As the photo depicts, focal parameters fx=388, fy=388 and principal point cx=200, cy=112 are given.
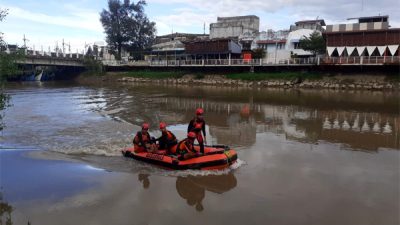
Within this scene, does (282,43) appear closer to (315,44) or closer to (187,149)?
(315,44)

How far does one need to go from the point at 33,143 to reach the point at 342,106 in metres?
24.2

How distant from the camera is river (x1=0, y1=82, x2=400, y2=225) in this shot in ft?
33.2

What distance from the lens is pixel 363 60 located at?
158 feet

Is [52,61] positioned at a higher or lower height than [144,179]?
higher

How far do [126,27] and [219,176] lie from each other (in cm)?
7229

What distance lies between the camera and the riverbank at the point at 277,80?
47375mm

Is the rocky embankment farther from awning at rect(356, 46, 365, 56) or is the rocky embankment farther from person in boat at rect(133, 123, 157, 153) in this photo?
person in boat at rect(133, 123, 157, 153)

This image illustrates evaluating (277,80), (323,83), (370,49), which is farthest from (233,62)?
(370,49)

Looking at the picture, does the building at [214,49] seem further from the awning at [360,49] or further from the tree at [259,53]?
the awning at [360,49]

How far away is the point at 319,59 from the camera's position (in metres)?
51.8

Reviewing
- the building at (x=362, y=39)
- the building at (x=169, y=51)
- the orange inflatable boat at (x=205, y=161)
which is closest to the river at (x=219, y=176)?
the orange inflatable boat at (x=205, y=161)

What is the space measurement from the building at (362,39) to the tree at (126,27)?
42.1m

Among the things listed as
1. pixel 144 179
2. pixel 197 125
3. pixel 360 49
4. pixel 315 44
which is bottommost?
pixel 144 179

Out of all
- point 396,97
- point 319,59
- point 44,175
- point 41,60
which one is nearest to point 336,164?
point 44,175
